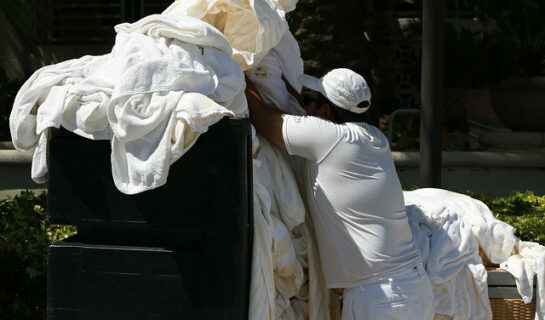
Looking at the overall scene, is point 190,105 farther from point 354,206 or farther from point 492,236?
point 492,236

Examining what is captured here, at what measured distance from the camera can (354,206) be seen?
3.95m

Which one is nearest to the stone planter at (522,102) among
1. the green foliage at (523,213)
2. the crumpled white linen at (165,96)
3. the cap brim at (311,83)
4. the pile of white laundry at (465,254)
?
the green foliage at (523,213)

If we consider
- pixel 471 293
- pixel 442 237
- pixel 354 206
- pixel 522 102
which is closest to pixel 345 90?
pixel 354 206

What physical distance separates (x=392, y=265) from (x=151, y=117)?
1.19 meters

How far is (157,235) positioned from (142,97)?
49 centimetres

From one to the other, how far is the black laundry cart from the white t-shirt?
417mm

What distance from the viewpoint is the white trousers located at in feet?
13.0

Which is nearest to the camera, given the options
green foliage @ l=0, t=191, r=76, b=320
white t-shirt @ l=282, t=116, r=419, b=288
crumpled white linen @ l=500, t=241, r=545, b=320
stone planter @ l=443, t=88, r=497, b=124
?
white t-shirt @ l=282, t=116, r=419, b=288

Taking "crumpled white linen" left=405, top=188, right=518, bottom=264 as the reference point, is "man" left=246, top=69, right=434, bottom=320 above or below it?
above

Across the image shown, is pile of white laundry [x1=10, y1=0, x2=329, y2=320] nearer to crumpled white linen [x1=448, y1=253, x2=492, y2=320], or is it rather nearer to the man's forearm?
the man's forearm

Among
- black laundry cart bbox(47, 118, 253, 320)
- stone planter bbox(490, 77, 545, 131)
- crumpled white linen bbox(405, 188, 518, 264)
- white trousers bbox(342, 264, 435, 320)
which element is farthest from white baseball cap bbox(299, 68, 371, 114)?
stone planter bbox(490, 77, 545, 131)

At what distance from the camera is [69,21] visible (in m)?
14.2

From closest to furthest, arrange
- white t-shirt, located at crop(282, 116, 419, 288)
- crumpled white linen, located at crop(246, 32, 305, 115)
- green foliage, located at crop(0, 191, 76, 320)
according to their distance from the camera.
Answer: white t-shirt, located at crop(282, 116, 419, 288) → crumpled white linen, located at crop(246, 32, 305, 115) → green foliage, located at crop(0, 191, 76, 320)

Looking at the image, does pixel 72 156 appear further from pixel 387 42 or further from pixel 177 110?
pixel 387 42
